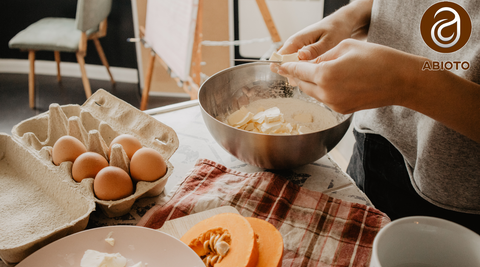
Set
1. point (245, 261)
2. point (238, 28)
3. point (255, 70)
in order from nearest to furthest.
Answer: point (245, 261) → point (255, 70) → point (238, 28)

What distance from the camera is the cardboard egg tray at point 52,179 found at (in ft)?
1.99

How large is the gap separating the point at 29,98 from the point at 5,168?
2.87 m

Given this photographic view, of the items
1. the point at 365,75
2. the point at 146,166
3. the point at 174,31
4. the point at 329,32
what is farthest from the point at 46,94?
the point at 365,75

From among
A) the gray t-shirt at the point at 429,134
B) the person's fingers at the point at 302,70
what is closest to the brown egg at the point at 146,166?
the person's fingers at the point at 302,70

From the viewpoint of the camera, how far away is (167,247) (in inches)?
22.8

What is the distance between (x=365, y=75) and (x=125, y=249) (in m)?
0.55

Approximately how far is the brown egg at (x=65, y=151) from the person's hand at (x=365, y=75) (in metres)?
0.55

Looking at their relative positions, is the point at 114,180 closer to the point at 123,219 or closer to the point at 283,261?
the point at 123,219

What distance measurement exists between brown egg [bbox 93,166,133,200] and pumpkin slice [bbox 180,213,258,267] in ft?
0.57

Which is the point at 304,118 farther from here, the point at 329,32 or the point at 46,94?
the point at 46,94

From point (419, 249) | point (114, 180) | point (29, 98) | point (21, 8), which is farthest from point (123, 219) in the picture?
point (21, 8)

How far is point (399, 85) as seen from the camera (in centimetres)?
61

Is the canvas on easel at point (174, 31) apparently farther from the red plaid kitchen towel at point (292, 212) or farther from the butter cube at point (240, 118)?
the red plaid kitchen towel at point (292, 212)

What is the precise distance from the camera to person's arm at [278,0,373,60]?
877mm
